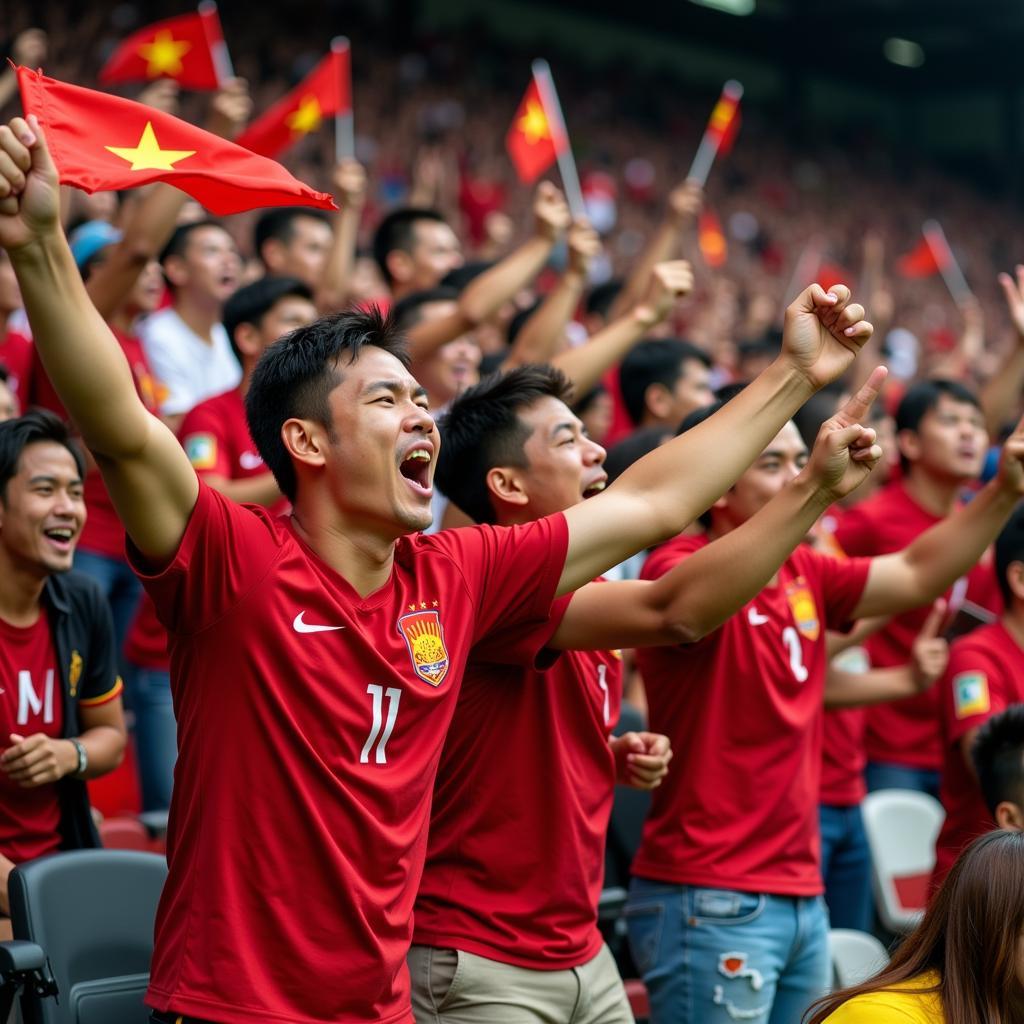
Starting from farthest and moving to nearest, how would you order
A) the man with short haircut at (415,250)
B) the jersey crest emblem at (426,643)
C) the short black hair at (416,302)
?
the man with short haircut at (415,250) → the short black hair at (416,302) → the jersey crest emblem at (426,643)

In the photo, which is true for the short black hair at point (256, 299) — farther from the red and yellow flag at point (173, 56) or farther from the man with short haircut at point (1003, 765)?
the man with short haircut at point (1003, 765)

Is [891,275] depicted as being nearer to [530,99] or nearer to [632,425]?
[530,99]

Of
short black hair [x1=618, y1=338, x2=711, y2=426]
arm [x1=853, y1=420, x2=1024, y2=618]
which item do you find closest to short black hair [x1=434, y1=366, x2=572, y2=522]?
arm [x1=853, y1=420, x2=1024, y2=618]

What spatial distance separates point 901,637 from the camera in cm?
590

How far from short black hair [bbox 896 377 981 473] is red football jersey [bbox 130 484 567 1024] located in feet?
12.0

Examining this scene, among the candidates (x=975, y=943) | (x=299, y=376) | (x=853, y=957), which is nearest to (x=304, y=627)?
(x=299, y=376)

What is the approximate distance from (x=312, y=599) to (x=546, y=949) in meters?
0.94

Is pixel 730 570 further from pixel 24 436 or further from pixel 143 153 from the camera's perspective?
pixel 24 436

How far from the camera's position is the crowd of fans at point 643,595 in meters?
2.97

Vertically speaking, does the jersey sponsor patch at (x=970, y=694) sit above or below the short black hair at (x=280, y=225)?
below

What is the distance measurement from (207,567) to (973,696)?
258cm

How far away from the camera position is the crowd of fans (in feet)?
9.76

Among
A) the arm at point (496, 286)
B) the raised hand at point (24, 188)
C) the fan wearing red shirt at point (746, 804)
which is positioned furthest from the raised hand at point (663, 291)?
the raised hand at point (24, 188)

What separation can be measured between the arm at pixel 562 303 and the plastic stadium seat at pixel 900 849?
1.86 meters
